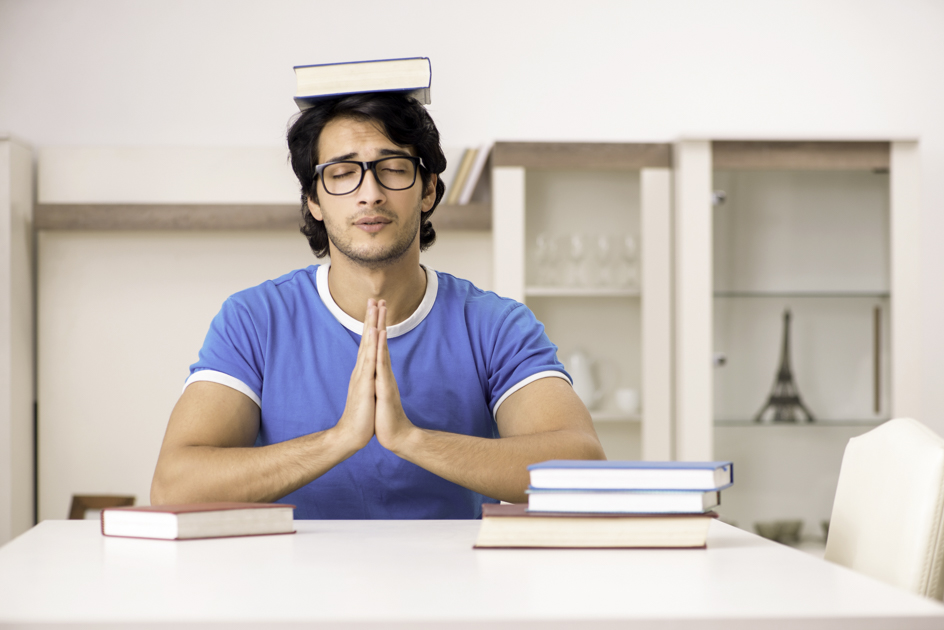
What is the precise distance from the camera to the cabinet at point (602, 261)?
284 centimetres

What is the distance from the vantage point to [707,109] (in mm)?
3246

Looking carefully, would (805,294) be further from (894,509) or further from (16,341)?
(16,341)

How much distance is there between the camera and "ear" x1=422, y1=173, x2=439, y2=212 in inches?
67.0

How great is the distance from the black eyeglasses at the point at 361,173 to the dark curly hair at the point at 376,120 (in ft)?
0.17

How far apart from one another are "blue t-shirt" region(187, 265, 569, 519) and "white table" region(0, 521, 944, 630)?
0.50m

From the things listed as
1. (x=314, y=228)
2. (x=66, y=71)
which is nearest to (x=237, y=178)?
(x=66, y=71)

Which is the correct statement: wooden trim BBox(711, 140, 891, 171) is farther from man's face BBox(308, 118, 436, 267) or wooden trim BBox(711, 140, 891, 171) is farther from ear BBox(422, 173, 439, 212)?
man's face BBox(308, 118, 436, 267)

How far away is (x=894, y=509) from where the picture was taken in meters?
0.96

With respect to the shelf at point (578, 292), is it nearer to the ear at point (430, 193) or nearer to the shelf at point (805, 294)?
the shelf at point (805, 294)

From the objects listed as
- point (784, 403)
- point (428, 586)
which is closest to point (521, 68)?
point (784, 403)

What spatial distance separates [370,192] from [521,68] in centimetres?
186

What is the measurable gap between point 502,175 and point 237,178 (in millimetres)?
968

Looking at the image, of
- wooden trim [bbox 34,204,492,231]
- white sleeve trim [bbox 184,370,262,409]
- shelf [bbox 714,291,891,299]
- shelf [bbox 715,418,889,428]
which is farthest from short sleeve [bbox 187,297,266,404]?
shelf [bbox 715,418,889,428]

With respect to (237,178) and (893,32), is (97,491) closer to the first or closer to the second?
(237,178)
